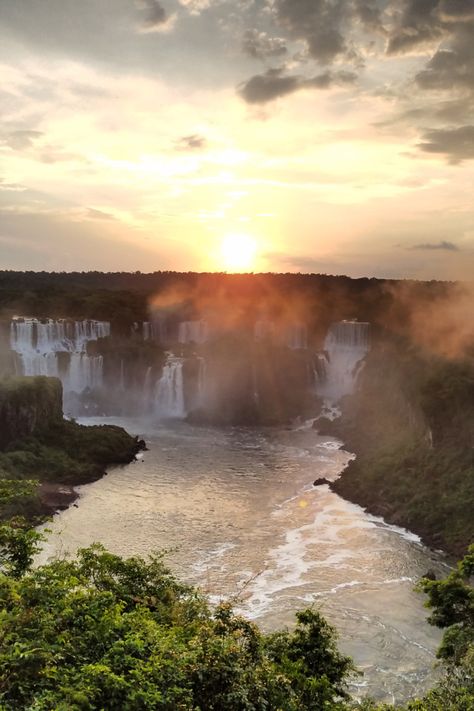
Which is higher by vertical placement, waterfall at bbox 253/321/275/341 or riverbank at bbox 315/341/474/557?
waterfall at bbox 253/321/275/341

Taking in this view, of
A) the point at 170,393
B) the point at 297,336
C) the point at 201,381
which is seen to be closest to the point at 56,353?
the point at 170,393

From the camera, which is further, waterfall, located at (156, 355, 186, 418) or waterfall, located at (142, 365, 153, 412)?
waterfall, located at (142, 365, 153, 412)

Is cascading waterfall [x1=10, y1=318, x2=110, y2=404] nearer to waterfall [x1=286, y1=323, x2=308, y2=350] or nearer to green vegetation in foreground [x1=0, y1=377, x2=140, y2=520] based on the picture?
green vegetation in foreground [x1=0, y1=377, x2=140, y2=520]

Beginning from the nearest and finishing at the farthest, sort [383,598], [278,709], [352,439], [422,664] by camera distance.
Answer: [278,709] → [422,664] → [383,598] → [352,439]

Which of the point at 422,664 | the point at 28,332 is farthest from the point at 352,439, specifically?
the point at 28,332

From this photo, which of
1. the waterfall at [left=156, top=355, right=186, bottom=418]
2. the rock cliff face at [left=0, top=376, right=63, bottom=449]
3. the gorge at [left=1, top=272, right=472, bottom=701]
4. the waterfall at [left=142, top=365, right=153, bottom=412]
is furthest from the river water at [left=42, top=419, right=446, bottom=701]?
the waterfall at [left=142, top=365, right=153, bottom=412]

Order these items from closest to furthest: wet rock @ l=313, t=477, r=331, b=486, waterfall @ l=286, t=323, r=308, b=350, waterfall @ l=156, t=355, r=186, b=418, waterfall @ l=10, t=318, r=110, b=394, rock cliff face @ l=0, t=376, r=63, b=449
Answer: wet rock @ l=313, t=477, r=331, b=486, rock cliff face @ l=0, t=376, r=63, b=449, waterfall @ l=10, t=318, r=110, b=394, waterfall @ l=156, t=355, r=186, b=418, waterfall @ l=286, t=323, r=308, b=350

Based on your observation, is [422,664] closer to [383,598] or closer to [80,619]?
[383,598]

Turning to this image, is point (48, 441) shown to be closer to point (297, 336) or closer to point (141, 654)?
point (141, 654)
